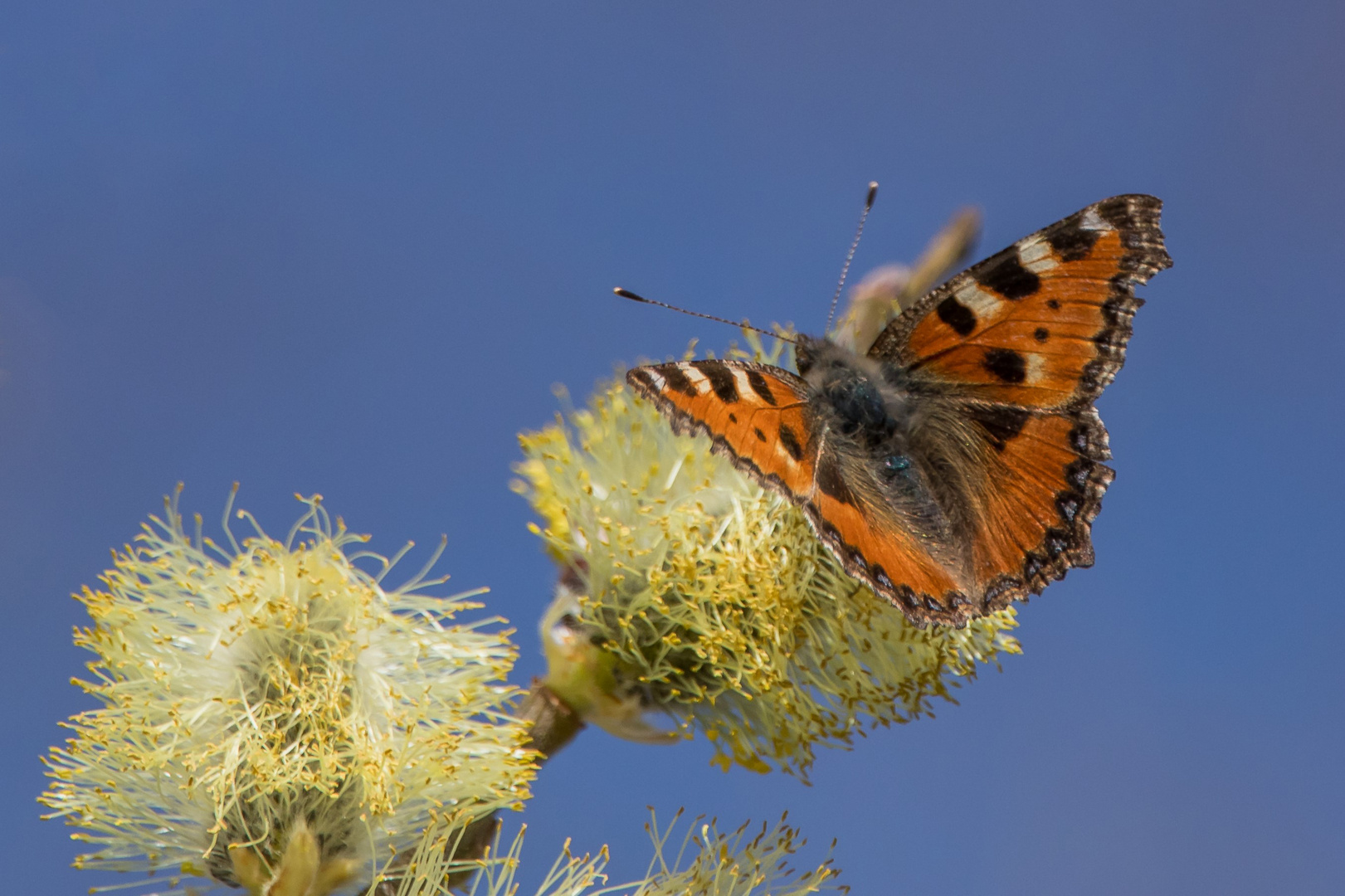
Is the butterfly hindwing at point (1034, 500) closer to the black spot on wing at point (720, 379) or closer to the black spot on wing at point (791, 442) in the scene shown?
the black spot on wing at point (791, 442)

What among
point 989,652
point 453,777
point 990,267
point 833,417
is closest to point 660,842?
point 453,777

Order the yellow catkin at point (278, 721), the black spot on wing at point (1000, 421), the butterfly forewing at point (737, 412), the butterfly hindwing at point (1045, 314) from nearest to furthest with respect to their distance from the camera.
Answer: the yellow catkin at point (278, 721) → the butterfly forewing at point (737, 412) → the butterfly hindwing at point (1045, 314) → the black spot on wing at point (1000, 421)

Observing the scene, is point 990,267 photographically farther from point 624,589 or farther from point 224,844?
point 224,844

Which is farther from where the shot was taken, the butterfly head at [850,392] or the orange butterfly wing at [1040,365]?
the butterfly head at [850,392]

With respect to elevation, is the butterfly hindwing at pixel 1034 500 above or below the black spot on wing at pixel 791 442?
below

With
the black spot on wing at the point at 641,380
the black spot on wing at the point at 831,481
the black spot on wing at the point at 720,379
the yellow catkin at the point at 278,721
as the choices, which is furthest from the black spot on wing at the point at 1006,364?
the yellow catkin at the point at 278,721

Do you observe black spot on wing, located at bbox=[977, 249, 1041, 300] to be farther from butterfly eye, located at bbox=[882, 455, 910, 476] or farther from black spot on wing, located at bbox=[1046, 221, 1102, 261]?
butterfly eye, located at bbox=[882, 455, 910, 476]

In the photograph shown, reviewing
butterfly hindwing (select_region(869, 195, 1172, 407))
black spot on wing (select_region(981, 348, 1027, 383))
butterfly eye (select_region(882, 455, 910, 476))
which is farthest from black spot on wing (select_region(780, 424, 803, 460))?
black spot on wing (select_region(981, 348, 1027, 383))
